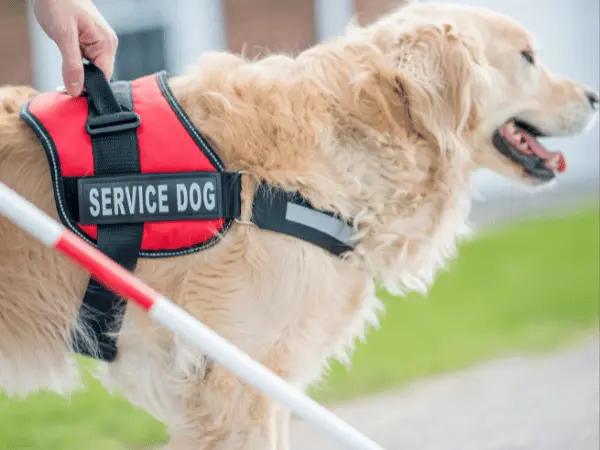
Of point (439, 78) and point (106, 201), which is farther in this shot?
point (439, 78)

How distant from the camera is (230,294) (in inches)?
108

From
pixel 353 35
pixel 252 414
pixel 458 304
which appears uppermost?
pixel 353 35

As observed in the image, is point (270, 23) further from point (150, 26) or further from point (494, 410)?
point (494, 410)

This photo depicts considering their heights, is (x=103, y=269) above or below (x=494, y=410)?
above

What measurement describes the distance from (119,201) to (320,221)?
64 centimetres

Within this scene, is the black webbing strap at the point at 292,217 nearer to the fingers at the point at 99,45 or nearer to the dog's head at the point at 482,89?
the dog's head at the point at 482,89

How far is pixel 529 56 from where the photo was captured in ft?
10.9

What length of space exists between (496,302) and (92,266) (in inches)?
215

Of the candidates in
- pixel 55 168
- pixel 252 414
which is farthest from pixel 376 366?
pixel 55 168

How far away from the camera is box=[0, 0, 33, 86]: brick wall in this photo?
10492 mm

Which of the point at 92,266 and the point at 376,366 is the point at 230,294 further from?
the point at 376,366

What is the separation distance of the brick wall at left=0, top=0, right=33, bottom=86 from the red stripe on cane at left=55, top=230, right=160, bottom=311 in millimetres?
8844

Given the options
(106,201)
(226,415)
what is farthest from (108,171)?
(226,415)

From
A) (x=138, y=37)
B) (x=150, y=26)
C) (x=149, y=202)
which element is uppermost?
(x=149, y=202)
